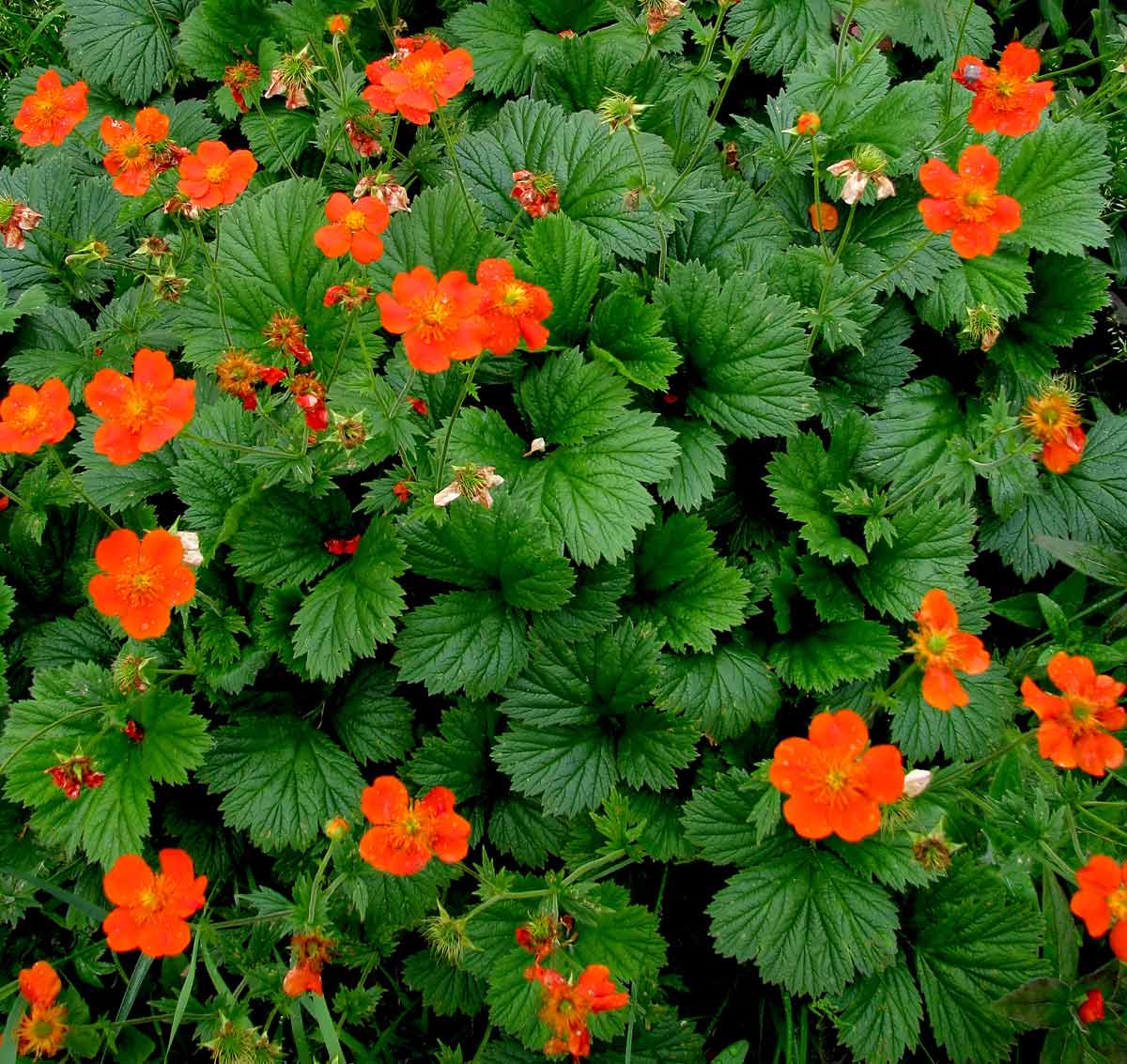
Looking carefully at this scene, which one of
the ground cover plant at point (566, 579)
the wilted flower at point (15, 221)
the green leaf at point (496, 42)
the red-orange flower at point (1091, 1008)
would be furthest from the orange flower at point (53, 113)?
the red-orange flower at point (1091, 1008)

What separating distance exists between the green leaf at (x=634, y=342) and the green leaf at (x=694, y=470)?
20 cm

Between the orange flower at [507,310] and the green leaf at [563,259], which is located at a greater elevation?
the orange flower at [507,310]

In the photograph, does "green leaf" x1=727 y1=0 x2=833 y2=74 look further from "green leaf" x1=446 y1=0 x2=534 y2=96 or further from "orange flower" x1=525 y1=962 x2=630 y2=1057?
"orange flower" x1=525 y1=962 x2=630 y2=1057

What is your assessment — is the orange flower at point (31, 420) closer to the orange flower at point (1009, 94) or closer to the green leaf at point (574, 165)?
the green leaf at point (574, 165)

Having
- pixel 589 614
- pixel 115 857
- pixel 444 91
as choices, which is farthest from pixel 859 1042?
pixel 444 91

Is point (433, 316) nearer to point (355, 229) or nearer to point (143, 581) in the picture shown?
point (355, 229)

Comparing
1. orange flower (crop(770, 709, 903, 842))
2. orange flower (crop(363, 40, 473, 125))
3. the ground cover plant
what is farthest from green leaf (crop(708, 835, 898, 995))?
orange flower (crop(363, 40, 473, 125))

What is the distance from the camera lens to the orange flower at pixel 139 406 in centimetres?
220

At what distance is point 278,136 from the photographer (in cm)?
350

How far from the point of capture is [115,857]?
8.15ft

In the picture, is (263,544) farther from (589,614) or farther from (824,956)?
(824,956)

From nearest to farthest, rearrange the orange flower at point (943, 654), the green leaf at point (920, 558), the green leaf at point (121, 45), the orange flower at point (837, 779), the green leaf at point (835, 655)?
the orange flower at point (837, 779), the orange flower at point (943, 654), the green leaf at point (835, 655), the green leaf at point (920, 558), the green leaf at point (121, 45)

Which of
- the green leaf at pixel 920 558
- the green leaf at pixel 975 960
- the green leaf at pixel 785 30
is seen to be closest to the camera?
the green leaf at pixel 975 960

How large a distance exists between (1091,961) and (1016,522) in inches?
53.9
